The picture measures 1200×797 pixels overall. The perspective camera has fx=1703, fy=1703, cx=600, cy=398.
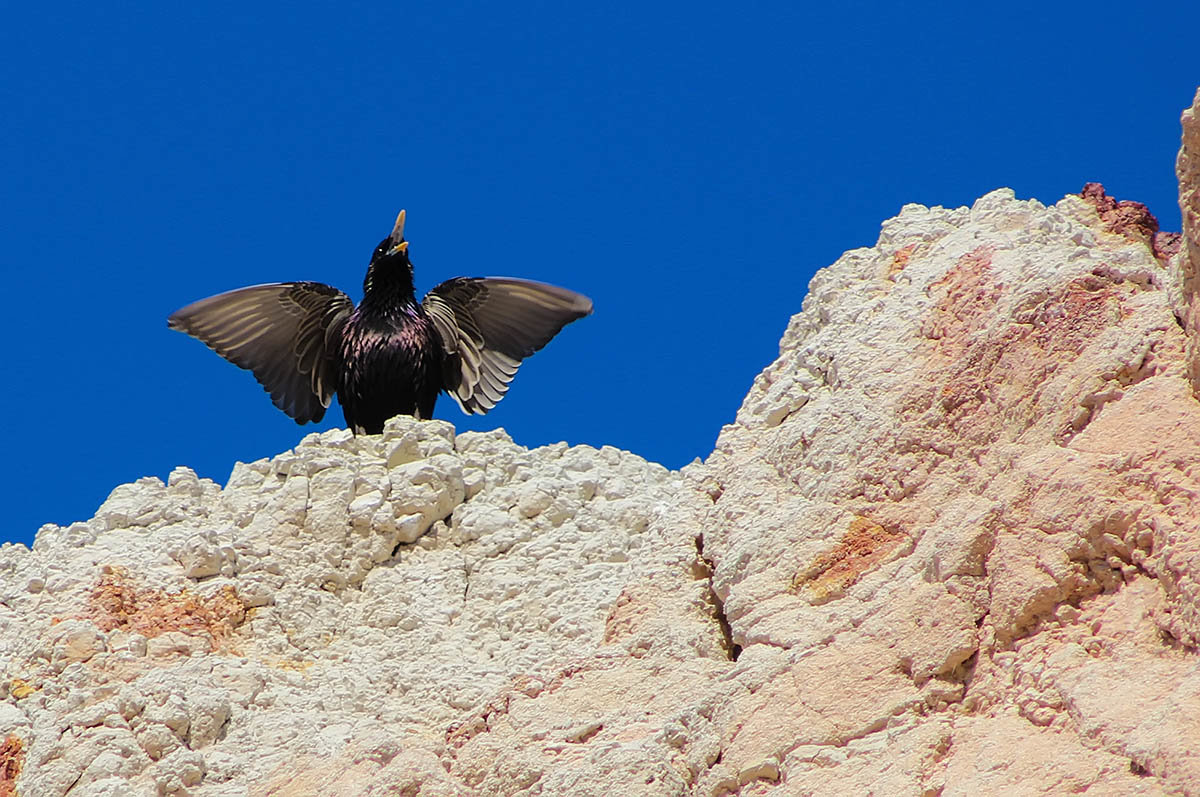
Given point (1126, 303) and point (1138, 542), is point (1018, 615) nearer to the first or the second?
point (1138, 542)

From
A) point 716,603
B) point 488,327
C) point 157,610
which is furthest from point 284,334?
point 716,603

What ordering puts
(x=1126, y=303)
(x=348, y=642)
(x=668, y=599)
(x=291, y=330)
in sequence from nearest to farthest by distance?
(x=1126, y=303), (x=668, y=599), (x=348, y=642), (x=291, y=330)

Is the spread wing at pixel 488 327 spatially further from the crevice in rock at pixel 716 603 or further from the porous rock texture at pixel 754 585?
the crevice in rock at pixel 716 603

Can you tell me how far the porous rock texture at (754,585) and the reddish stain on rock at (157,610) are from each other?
11 mm

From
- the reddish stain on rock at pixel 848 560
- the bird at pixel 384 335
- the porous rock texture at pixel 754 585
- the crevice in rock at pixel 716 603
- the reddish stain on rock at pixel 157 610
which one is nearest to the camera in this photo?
the porous rock texture at pixel 754 585

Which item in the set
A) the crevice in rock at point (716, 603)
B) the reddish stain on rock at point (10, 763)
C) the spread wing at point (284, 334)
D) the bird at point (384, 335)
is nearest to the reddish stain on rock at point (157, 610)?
the reddish stain on rock at point (10, 763)

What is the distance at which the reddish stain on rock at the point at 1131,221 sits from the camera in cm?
503

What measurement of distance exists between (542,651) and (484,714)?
1.36 ft

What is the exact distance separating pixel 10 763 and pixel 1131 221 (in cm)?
365

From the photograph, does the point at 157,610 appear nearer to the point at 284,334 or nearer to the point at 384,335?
the point at 384,335

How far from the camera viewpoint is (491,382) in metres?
9.77

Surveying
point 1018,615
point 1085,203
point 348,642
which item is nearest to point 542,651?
point 348,642

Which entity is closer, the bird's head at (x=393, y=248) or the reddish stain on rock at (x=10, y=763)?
the reddish stain on rock at (x=10, y=763)

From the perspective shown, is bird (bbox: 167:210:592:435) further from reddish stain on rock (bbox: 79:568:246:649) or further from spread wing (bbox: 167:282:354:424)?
reddish stain on rock (bbox: 79:568:246:649)
